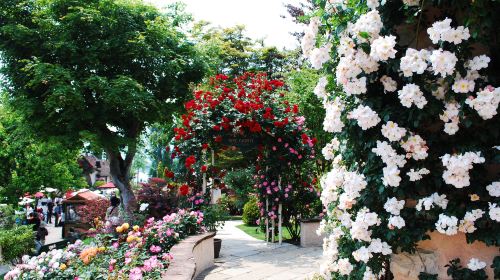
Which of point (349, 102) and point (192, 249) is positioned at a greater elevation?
point (349, 102)

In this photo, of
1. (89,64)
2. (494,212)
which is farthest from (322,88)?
(89,64)

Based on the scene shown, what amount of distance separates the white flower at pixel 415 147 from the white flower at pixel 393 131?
5 centimetres

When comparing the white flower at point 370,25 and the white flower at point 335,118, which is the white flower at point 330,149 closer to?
the white flower at point 335,118

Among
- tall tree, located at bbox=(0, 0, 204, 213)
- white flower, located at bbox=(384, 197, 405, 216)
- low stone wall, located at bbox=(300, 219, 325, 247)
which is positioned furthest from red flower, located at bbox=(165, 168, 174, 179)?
white flower, located at bbox=(384, 197, 405, 216)

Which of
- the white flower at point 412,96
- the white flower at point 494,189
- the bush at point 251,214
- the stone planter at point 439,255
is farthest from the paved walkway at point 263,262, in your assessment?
the bush at point 251,214

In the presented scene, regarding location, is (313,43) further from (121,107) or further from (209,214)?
(121,107)

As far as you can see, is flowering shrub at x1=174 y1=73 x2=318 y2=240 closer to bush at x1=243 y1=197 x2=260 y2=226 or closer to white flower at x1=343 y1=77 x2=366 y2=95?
bush at x1=243 y1=197 x2=260 y2=226

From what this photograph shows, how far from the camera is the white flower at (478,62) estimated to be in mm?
2348

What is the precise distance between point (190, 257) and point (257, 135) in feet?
12.8

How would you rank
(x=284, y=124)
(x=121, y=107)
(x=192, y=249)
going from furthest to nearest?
(x=121, y=107)
(x=284, y=124)
(x=192, y=249)

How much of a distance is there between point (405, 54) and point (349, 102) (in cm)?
54

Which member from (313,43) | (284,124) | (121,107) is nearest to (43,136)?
(121,107)

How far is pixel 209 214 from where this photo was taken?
7.14 m

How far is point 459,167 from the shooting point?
7.76 ft
